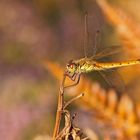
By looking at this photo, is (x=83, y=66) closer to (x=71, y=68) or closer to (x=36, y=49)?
(x=71, y=68)

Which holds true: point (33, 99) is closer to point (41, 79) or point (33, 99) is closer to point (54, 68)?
point (41, 79)

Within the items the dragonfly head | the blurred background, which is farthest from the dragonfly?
the blurred background

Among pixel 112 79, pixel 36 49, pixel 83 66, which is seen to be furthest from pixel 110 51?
pixel 36 49

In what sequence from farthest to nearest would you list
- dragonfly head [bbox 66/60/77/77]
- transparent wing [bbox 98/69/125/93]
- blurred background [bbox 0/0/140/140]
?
blurred background [bbox 0/0/140/140] < transparent wing [bbox 98/69/125/93] < dragonfly head [bbox 66/60/77/77]

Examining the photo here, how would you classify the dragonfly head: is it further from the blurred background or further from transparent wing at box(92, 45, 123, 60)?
the blurred background

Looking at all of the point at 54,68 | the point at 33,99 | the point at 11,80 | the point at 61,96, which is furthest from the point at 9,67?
the point at 61,96

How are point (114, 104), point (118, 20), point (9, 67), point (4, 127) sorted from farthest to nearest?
point (9, 67) → point (4, 127) → point (118, 20) → point (114, 104)

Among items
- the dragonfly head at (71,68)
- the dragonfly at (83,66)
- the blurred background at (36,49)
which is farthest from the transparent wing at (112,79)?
the blurred background at (36,49)

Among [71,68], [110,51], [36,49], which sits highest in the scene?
[36,49]
